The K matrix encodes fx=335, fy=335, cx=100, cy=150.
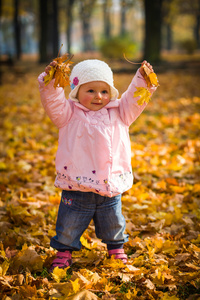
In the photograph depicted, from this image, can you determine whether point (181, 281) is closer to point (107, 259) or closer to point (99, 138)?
point (107, 259)

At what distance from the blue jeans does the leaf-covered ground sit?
0.20m

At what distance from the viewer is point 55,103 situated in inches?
82.4

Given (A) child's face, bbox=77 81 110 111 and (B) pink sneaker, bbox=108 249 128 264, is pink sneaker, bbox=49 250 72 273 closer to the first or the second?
(B) pink sneaker, bbox=108 249 128 264

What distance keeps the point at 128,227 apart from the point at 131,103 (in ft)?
3.70

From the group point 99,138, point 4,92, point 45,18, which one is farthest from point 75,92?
point 45,18

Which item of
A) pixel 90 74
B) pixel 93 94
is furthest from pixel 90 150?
pixel 90 74

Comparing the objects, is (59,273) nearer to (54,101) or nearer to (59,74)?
(54,101)

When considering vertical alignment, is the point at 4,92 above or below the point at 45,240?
below

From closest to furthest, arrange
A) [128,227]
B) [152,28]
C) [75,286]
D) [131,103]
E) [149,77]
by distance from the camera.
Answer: [75,286] < [149,77] < [131,103] < [128,227] < [152,28]

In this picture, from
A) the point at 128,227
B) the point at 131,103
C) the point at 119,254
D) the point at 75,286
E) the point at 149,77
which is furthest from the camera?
the point at 128,227

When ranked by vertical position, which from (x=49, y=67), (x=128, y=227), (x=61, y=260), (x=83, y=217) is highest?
(x=49, y=67)

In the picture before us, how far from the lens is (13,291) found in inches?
78.4

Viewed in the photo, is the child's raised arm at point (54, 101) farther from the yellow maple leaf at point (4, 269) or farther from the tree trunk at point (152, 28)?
the tree trunk at point (152, 28)

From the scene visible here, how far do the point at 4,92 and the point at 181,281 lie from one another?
31.7 feet
